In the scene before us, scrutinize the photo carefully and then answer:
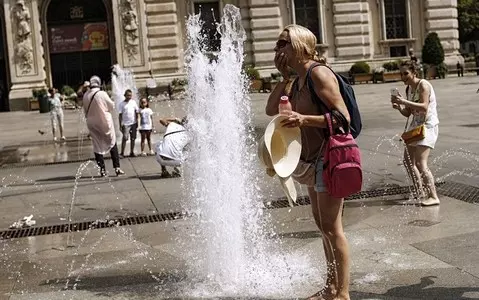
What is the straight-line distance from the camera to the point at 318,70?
5023 mm

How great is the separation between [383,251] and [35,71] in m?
33.3

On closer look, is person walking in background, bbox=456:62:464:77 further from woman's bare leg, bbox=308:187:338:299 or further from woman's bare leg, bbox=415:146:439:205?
woman's bare leg, bbox=308:187:338:299

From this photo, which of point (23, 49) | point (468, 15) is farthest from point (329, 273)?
point (468, 15)

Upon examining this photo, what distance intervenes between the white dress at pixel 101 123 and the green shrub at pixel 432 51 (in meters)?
29.1

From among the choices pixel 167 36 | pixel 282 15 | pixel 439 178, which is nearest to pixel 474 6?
pixel 282 15

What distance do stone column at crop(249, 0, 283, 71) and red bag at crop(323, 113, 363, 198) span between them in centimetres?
3469

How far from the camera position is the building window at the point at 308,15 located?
4019 centimetres

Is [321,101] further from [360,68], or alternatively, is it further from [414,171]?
[360,68]

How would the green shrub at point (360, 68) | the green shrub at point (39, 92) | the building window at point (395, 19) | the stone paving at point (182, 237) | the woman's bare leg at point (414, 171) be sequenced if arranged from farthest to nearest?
the building window at point (395, 19) → the green shrub at point (360, 68) → the green shrub at point (39, 92) → the woman's bare leg at point (414, 171) → the stone paving at point (182, 237)

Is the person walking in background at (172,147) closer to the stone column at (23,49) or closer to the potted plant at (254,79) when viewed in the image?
the potted plant at (254,79)

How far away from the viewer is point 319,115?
16.5 ft

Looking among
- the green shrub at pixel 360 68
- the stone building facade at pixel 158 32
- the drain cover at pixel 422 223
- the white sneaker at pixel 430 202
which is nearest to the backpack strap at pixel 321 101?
the drain cover at pixel 422 223

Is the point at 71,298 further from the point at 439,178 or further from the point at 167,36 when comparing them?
the point at 167,36

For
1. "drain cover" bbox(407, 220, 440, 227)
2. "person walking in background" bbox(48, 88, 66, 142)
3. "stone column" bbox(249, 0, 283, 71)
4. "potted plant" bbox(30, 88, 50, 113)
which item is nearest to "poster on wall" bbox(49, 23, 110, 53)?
"potted plant" bbox(30, 88, 50, 113)
